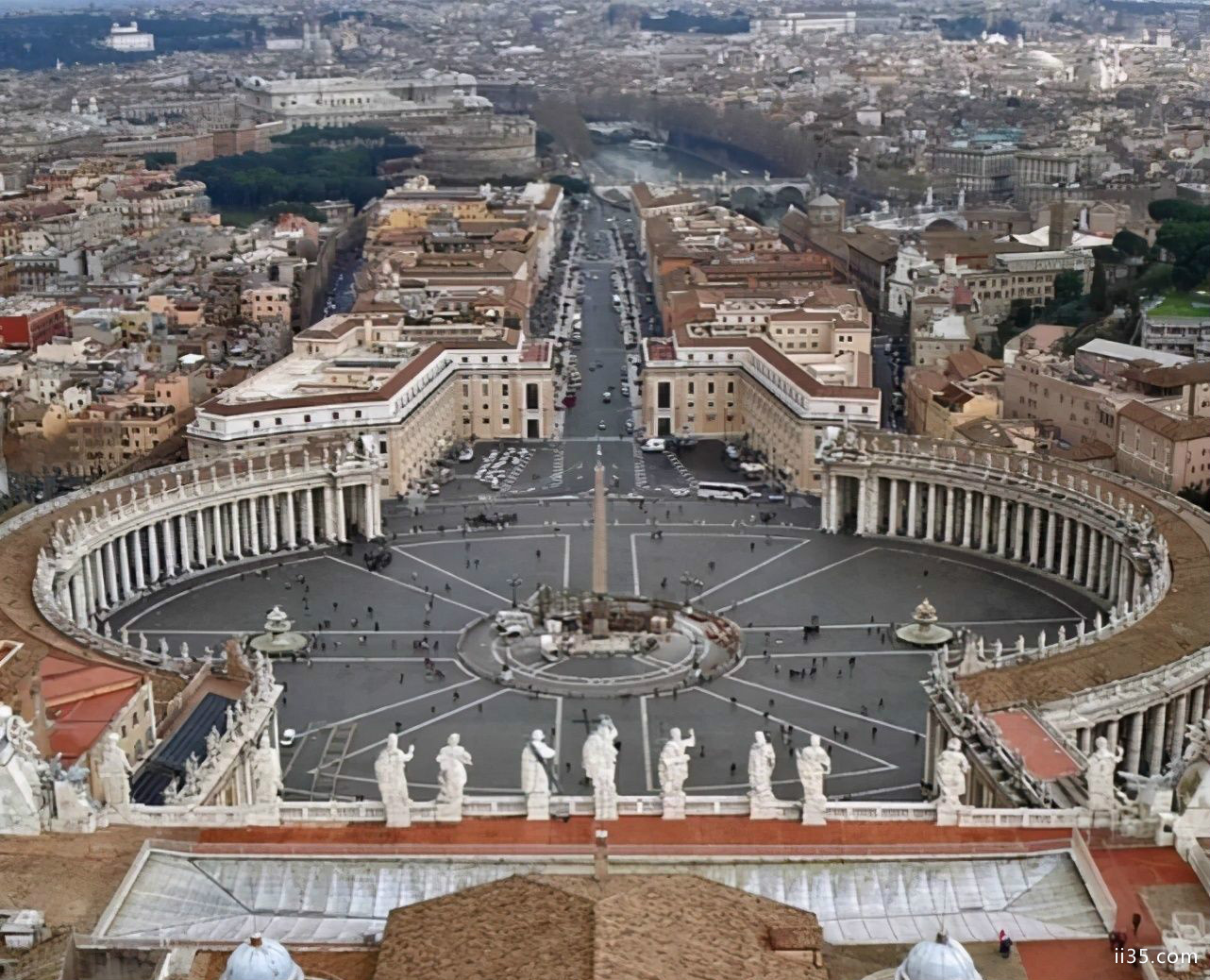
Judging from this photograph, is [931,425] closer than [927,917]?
No

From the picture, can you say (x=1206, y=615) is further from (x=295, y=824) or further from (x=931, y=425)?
(x=931, y=425)

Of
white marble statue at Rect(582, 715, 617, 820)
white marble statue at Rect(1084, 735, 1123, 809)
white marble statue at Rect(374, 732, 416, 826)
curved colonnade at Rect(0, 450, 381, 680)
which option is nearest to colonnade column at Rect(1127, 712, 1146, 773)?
white marble statue at Rect(1084, 735, 1123, 809)

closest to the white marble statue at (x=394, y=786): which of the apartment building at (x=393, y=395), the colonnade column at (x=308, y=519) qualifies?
the colonnade column at (x=308, y=519)

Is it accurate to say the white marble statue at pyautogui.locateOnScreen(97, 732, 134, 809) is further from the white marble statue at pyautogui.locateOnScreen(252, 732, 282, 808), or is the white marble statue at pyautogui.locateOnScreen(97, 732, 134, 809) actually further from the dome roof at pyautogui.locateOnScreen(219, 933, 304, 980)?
the dome roof at pyautogui.locateOnScreen(219, 933, 304, 980)

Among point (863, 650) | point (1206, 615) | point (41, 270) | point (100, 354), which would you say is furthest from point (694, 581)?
point (41, 270)

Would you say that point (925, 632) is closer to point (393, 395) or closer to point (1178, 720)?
point (1178, 720)

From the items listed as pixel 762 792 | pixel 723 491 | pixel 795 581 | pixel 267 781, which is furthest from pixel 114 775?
pixel 723 491
